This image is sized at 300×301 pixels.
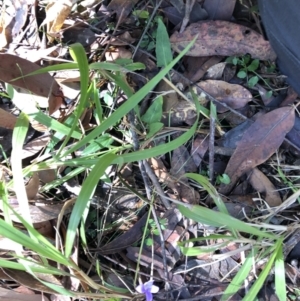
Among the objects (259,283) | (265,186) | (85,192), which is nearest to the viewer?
(85,192)

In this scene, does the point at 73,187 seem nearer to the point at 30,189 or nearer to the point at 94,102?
the point at 30,189

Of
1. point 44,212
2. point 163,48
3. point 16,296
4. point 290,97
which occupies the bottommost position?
point 16,296

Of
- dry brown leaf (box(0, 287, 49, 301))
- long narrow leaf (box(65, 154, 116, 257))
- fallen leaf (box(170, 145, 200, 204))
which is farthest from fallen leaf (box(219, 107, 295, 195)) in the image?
dry brown leaf (box(0, 287, 49, 301))

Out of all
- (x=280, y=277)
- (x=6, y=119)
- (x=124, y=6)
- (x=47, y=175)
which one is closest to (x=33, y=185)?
(x=47, y=175)

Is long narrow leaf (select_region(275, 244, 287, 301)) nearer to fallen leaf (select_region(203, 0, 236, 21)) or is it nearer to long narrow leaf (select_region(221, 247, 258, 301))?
long narrow leaf (select_region(221, 247, 258, 301))

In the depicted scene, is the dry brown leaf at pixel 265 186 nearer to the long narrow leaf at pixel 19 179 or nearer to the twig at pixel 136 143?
the twig at pixel 136 143

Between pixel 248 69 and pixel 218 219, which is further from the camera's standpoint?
pixel 248 69

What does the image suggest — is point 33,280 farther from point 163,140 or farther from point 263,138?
point 263,138
